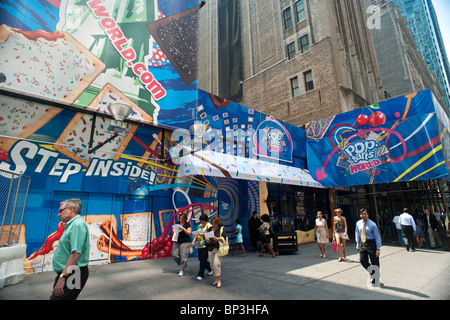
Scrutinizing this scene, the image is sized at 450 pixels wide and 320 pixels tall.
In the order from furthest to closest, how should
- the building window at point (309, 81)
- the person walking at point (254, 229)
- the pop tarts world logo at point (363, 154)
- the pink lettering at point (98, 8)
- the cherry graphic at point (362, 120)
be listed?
1. the building window at point (309, 81)
2. the cherry graphic at point (362, 120)
3. the pop tarts world logo at point (363, 154)
4. the person walking at point (254, 229)
5. the pink lettering at point (98, 8)

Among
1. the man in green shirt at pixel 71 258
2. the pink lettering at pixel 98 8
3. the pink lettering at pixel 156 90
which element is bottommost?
the man in green shirt at pixel 71 258

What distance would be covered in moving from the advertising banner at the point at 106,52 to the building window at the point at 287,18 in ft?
49.3

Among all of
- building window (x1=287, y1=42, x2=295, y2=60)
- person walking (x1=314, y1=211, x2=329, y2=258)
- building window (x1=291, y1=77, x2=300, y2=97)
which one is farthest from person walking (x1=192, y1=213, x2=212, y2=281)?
building window (x1=287, y1=42, x2=295, y2=60)

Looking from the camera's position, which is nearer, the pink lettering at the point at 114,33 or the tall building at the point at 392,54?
the pink lettering at the point at 114,33

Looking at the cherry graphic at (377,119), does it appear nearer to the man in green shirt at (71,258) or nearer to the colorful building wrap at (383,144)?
the colorful building wrap at (383,144)

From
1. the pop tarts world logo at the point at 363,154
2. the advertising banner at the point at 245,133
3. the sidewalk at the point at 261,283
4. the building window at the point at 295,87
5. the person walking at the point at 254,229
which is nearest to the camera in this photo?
the sidewalk at the point at 261,283

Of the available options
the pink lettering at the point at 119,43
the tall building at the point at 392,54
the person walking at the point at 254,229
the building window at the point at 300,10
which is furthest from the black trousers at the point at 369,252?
the tall building at the point at 392,54

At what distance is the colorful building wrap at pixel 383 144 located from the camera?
11.7 meters

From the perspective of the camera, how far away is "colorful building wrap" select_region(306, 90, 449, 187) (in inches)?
459

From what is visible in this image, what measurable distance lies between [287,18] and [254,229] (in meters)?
22.0

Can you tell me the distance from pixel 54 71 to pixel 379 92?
96.1 ft

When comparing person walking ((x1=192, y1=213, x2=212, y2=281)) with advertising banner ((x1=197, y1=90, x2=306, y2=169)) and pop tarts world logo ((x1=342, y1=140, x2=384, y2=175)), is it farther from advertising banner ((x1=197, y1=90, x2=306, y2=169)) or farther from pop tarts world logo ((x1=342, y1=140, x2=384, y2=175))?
pop tarts world logo ((x1=342, y1=140, x2=384, y2=175))

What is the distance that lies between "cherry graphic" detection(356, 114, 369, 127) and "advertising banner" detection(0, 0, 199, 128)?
10.1 metres

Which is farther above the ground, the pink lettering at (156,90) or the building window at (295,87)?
the building window at (295,87)
